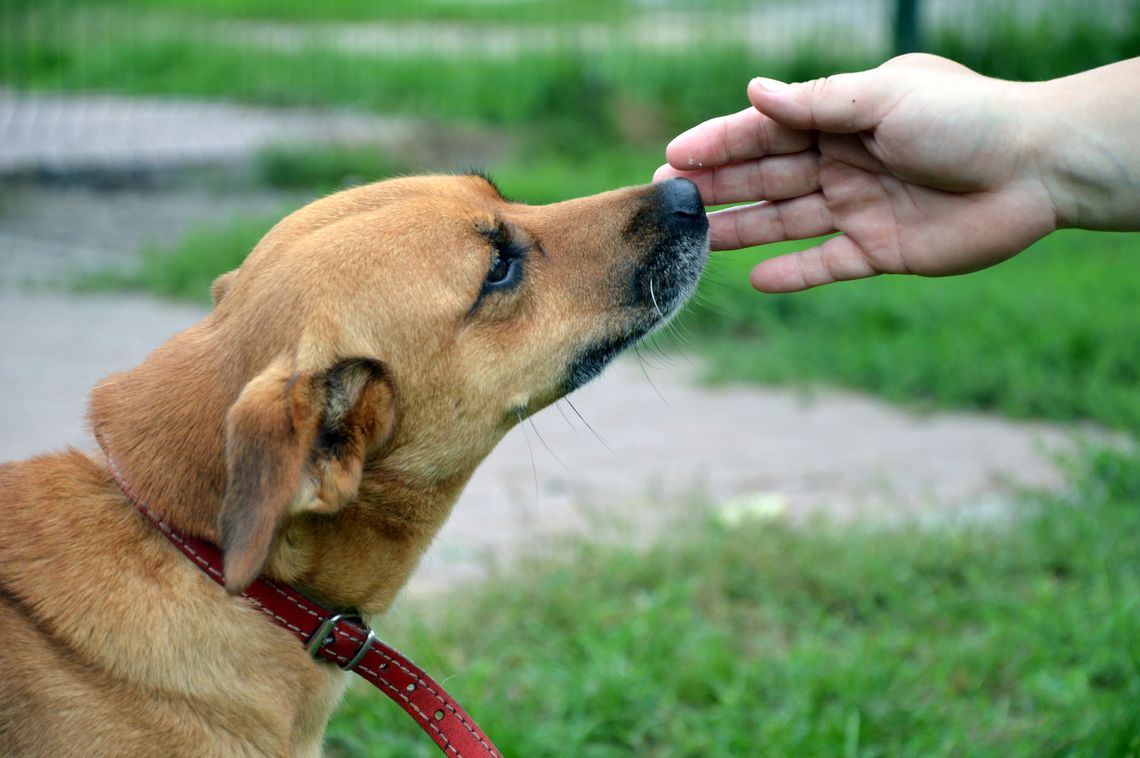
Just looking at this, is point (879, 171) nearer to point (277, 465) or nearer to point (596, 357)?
point (596, 357)

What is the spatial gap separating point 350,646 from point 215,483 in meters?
0.45

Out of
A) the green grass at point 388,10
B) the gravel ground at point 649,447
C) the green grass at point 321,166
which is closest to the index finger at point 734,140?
the gravel ground at point 649,447

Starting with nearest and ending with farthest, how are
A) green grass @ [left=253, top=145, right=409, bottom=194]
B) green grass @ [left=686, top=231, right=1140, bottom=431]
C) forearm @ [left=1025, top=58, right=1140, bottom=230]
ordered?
forearm @ [left=1025, top=58, right=1140, bottom=230] < green grass @ [left=686, top=231, right=1140, bottom=431] < green grass @ [left=253, top=145, right=409, bottom=194]

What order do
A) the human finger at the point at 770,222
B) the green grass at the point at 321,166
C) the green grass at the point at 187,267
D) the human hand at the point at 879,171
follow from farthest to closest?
1. the green grass at the point at 321,166
2. the green grass at the point at 187,267
3. the human finger at the point at 770,222
4. the human hand at the point at 879,171

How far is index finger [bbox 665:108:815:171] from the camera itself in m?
3.28

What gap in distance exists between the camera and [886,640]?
382 centimetres

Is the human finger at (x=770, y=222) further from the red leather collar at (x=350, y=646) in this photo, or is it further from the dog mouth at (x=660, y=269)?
the red leather collar at (x=350, y=646)

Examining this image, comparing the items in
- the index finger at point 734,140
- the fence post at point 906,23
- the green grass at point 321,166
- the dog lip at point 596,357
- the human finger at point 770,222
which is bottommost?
the green grass at point 321,166

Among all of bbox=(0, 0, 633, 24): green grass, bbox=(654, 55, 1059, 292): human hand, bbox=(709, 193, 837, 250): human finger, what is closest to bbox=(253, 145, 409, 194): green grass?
bbox=(0, 0, 633, 24): green grass

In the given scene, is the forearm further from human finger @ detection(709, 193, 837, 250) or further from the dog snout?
the dog snout

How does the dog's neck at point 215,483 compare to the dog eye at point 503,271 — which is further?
the dog eye at point 503,271

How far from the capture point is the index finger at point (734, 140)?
129 inches

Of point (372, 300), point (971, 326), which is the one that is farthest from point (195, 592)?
point (971, 326)

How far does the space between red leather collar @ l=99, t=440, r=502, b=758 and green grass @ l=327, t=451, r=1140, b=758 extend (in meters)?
0.71
